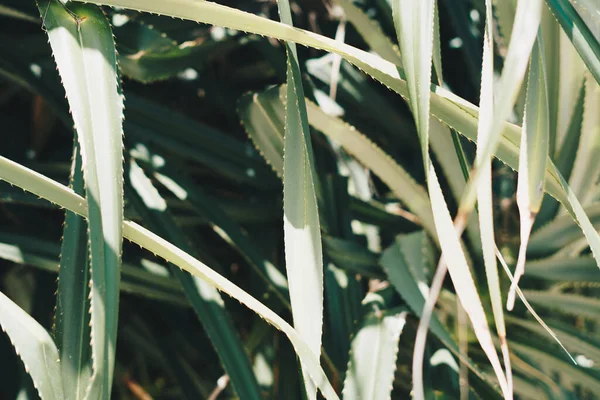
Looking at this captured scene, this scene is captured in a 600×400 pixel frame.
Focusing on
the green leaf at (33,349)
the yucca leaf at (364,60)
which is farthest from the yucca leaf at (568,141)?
the green leaf at (33,349)

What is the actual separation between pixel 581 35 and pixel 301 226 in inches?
7.5

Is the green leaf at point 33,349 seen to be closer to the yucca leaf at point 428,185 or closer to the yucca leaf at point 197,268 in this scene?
the yucca leaf at point 197,268

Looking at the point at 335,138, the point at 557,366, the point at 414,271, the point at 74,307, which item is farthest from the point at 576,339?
the point at 74,307

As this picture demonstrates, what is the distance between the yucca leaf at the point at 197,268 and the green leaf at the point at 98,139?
0.05 feet

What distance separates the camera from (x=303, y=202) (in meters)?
0.32

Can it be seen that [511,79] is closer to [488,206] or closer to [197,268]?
[488,206]

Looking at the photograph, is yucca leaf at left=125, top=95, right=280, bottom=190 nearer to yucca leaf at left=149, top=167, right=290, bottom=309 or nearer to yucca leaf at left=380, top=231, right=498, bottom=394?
yucca leaf at left=149, top=167, right=290, bottom=309

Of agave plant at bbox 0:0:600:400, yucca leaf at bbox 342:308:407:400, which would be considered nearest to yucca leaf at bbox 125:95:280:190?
agave plant at bbox 0:0:600:400

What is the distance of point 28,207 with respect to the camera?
61 centimetres

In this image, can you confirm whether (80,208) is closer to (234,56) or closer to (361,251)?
(361,251)

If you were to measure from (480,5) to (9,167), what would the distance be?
44cm

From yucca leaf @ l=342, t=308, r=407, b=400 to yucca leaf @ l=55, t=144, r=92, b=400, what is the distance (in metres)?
0.18

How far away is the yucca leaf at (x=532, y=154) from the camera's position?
0.26 m

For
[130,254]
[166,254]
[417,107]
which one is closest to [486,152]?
[417,107]
